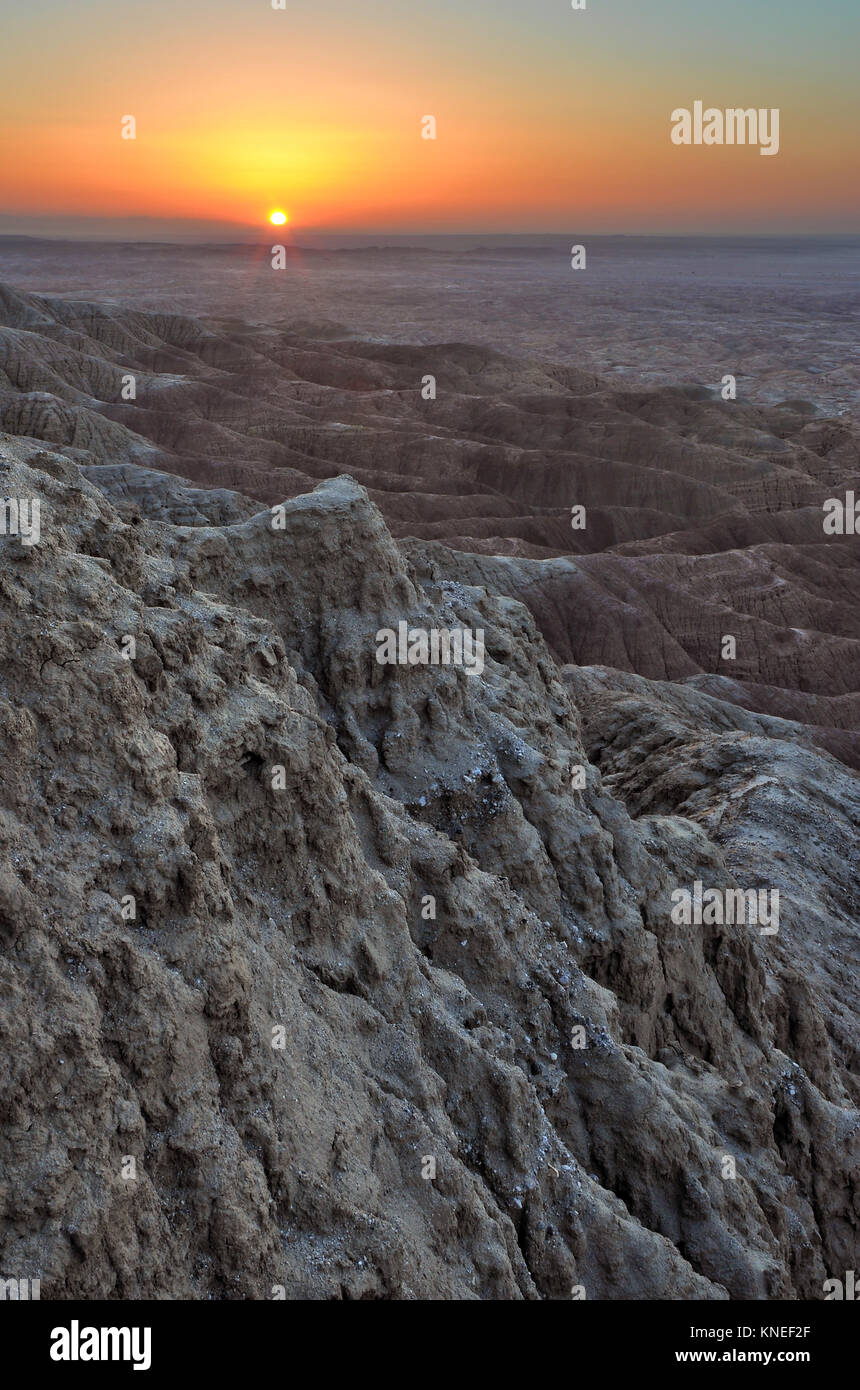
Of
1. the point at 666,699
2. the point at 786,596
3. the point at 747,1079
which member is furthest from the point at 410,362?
the point at 747,1079

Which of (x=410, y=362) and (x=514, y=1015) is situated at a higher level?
(x=410, y=362)

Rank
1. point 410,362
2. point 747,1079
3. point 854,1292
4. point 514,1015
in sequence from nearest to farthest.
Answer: point 514,1015
point 854,1292
point 747,1079
point 410,362

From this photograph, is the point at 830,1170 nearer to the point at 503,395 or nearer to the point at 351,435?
the point at 351,435

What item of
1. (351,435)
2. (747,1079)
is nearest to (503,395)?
(351,435)

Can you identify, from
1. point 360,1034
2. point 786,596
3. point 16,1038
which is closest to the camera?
point 16,1038

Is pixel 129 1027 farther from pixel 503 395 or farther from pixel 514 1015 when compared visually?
pixel 503 395

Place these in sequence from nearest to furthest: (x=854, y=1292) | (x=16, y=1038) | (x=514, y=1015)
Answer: (x=16, y=1038) < (x=514, y=1015) < (x=854, y=1292)

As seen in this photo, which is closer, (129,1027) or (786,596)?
(129,1027)

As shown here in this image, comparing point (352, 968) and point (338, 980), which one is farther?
point (352, 968)

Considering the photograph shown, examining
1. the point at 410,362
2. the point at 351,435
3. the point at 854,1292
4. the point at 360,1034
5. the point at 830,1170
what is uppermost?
the point at 410,362

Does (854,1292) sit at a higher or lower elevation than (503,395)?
lower
